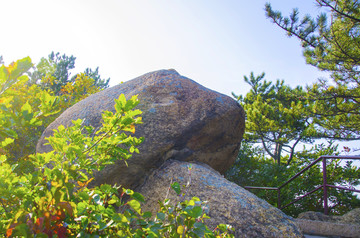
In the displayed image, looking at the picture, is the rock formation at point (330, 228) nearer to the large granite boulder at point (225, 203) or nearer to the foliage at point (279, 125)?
the large granite boulder at point (225, 203)

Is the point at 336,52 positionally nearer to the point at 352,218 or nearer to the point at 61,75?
the point at 352,218

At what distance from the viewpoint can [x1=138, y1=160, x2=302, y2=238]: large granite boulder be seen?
8.38ft

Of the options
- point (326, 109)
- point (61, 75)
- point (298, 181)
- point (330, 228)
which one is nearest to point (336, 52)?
point (326, 109)

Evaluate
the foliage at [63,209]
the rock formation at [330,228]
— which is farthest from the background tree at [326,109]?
the foliage at [63,209]

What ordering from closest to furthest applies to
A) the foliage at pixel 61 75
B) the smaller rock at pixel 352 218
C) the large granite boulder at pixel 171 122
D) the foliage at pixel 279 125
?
the large granite boulder at pixel 171 122
the smaller rock at pixel 352 218
the foliage at pixel 61 75
the foliage at pixel 279 125

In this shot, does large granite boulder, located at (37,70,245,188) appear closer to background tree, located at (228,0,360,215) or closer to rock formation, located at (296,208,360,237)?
rock formation, located at (296,208,360,237)

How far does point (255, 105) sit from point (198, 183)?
551 inches

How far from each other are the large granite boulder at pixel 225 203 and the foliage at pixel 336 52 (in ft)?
26.8

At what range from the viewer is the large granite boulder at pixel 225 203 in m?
2.55

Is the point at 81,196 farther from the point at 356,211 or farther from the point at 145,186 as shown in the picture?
the point at 356,211

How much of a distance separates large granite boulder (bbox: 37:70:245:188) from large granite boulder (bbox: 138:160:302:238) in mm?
244

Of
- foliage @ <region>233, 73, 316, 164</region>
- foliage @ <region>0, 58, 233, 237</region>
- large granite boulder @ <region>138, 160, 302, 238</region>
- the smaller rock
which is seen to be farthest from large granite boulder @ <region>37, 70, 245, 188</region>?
foliage @ <region>233, 73, 316, 164</region>

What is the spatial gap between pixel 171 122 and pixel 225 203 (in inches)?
48.1

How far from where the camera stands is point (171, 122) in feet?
11.6
